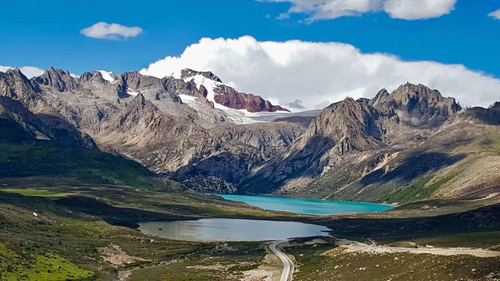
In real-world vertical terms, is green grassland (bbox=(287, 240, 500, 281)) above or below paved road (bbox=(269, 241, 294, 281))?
above

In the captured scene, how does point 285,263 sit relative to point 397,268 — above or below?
below

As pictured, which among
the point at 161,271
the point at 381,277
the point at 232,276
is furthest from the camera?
the point at 161,271

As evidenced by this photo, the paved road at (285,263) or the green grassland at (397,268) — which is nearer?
the green grassland at (397,268)

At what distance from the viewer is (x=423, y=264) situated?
328ft

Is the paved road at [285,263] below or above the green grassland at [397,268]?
below

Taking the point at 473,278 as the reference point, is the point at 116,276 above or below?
below

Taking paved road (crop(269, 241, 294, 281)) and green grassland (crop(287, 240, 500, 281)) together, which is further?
paved road (crop(269, 241, 294, 281))

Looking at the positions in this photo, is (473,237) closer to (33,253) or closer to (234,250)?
(234,250)

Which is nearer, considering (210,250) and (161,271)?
(161,271)

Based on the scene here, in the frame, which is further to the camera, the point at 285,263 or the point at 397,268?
the point at 285,263

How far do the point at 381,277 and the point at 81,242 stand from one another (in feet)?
354

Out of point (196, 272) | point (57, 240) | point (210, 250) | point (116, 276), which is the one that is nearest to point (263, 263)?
point (196, 272)

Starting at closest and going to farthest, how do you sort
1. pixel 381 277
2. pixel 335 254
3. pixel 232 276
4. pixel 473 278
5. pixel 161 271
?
pixel 473 278 → pixel 381 277 → pixel 232 276 → pixel 161 271 → pixel 335 254

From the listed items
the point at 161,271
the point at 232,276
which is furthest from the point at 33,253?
the point at 232,276
